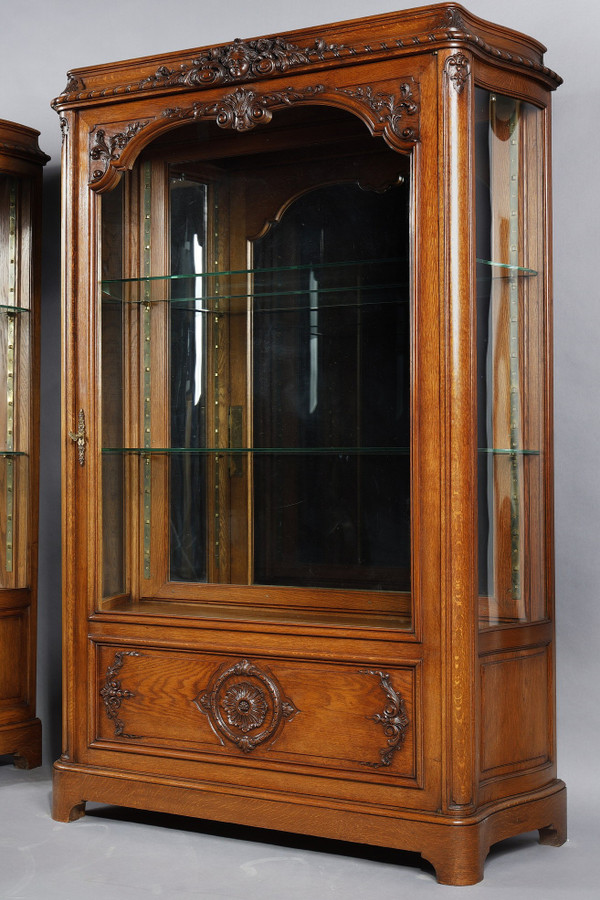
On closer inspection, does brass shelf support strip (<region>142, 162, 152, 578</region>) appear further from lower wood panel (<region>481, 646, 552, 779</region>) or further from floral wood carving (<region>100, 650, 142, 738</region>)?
lower wood panel (<region>481, 646, 552, 779</region>)

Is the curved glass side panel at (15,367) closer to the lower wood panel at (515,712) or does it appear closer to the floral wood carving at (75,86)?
the floral wood carving at (75,86)

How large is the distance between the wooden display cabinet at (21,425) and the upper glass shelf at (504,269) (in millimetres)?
1627

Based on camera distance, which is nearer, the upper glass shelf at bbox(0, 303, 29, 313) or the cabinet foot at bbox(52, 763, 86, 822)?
the cabinet foot at bbox(52, 763, 86, 822)

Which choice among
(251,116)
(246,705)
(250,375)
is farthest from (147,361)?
(246,705)

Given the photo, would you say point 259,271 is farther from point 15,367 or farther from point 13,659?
point 13,659

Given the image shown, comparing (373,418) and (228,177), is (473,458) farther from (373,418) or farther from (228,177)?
(228,177)

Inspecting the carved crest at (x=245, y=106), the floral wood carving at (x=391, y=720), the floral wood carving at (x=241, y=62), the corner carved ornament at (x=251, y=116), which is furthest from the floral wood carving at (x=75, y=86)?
the floral wood carving at (x=391, y=720)

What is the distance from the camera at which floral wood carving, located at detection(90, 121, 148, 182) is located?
3133 millimetres

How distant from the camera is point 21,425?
3.77 metres

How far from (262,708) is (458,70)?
1676 millimetres

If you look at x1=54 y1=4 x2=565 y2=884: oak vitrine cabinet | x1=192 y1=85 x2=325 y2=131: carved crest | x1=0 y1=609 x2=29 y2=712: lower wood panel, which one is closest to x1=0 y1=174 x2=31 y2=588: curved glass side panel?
x1=0 y1=609 x2=29 y2=712: lower wood panel

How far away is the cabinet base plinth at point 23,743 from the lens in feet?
12.1

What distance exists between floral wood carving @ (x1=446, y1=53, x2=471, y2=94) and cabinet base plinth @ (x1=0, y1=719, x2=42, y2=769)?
94.6 inches

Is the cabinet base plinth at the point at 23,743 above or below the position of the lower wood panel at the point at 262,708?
below
